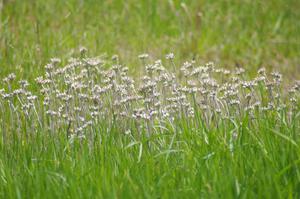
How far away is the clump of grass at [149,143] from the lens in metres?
3.31

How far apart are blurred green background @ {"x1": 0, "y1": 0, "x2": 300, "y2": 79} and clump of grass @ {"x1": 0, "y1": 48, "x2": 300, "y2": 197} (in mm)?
2172

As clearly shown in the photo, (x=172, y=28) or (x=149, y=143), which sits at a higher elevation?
(x=172, y=28)

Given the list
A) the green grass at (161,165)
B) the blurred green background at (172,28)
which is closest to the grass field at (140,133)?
the green grass at (161,165)

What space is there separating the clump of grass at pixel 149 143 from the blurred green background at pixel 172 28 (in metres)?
2.17

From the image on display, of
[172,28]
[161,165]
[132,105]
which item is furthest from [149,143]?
[172,28]

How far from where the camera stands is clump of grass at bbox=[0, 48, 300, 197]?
331 centimetres

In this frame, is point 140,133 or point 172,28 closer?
point 140,133

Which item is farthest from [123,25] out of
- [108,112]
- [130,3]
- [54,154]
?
[54,154]

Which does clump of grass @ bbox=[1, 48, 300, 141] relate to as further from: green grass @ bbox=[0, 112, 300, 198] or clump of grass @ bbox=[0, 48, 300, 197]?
green grass @ bbox=[0, 112, 300, 198]

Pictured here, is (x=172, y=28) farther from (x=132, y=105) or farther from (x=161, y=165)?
(x=161, y=165)

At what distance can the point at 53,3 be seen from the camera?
791cm

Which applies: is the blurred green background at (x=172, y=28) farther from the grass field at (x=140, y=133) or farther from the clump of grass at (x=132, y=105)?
the clump of grass at (x=132, y=105)

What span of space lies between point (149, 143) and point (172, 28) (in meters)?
3.95

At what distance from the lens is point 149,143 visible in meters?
3.93
